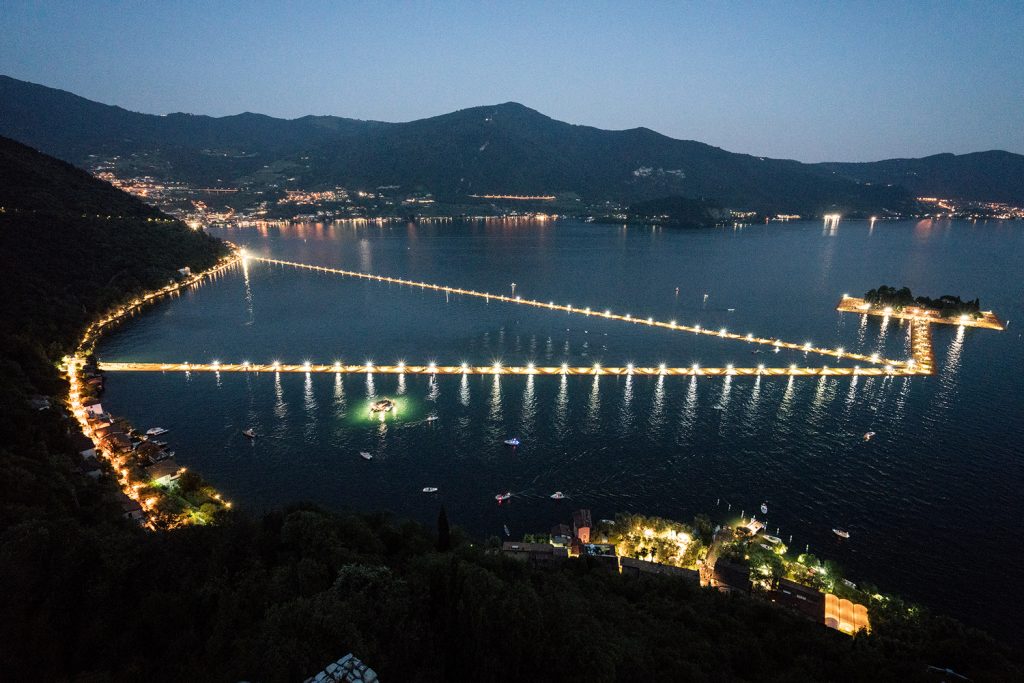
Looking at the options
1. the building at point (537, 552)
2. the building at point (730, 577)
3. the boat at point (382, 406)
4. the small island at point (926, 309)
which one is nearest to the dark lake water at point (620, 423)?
the boat at point (382, 406)

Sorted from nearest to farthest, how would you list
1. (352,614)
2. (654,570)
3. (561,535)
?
(352,614), (654,570), (561,535)

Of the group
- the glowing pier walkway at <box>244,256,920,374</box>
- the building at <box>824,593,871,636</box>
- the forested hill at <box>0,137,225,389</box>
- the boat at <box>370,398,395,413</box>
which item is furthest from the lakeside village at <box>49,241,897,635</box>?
the glowing pier walkway at <box>244,256,920,374</box>

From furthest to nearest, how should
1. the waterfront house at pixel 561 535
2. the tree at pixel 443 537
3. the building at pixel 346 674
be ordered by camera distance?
the waterfront house at pixel 561 535, the tree at pixel 443 537, the building at pixel 346 674

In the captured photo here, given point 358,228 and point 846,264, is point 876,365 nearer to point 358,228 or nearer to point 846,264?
point 846,264

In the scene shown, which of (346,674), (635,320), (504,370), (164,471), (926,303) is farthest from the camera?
(926,303)

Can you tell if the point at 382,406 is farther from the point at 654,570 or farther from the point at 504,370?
the point at 654,570

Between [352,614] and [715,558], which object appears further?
[715,558]

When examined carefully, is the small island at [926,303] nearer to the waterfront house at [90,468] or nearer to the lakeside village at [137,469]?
the lakeside village at [137,469]

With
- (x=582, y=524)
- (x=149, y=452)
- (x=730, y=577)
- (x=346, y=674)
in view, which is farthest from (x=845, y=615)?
(x=149, y=452)
